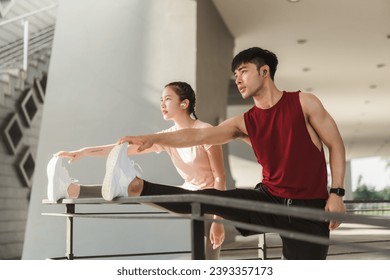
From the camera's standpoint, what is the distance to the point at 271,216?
1.64 m

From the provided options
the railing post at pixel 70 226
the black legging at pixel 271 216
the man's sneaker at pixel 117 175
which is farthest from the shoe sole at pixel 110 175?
the railing post at pixel 70 226

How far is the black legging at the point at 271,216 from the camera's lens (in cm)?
153

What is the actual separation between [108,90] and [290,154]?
294 cm

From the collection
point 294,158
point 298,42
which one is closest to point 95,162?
point 294,158

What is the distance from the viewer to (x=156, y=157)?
163 inches

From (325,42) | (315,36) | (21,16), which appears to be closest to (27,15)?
(21,16)

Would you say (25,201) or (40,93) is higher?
(40,93)

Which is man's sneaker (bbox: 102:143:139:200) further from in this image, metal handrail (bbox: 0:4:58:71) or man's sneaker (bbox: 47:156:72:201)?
metal handrail (bbox: 0:4:58:71)

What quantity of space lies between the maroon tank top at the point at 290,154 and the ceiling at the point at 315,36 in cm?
352

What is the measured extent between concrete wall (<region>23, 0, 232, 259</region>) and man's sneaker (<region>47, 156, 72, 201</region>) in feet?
7.92

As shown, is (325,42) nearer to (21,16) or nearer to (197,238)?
(21,16)

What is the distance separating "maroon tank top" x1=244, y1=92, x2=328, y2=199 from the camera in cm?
158

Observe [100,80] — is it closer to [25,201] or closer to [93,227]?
[93,227]
